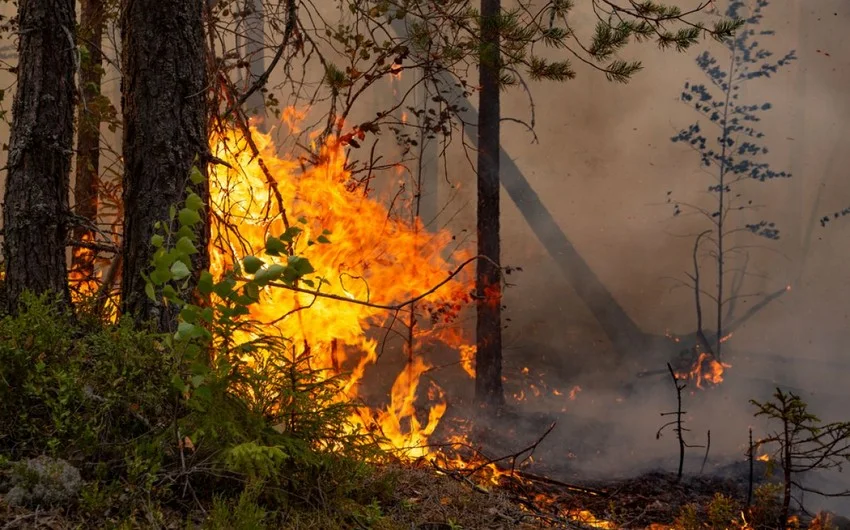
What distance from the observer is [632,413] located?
1006 centimetres

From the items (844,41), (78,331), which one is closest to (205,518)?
(78,331)

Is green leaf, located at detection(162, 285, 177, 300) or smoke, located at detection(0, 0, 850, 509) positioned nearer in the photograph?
green leaf, located at detection(162, 285, 177, 300)

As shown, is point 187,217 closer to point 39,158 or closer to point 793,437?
point 39,158

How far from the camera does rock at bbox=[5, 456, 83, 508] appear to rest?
2.13 metres

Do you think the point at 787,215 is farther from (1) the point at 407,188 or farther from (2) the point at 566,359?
(1) the point at 407,188

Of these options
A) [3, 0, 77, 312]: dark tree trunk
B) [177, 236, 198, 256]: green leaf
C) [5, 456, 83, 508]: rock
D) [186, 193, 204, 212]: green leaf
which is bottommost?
[5, 456, 83, 508]: rock

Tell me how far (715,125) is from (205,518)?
10.9 metres

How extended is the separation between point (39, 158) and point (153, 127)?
2.28 ft

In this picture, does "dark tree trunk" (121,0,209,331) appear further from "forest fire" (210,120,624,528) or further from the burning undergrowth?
the burning undergrowth

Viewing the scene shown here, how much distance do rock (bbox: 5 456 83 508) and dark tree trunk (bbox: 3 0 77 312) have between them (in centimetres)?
153

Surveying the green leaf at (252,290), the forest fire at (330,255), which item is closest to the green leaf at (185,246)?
the green leaf at (252,290)

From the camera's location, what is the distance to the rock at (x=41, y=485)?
213 cm

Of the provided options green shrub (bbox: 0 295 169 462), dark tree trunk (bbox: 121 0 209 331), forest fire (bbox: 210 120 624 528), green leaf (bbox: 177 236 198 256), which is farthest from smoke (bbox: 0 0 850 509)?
green leaf (bbox: 177 236 198 256)

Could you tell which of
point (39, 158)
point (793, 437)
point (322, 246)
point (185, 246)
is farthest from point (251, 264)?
point (793, 437)
